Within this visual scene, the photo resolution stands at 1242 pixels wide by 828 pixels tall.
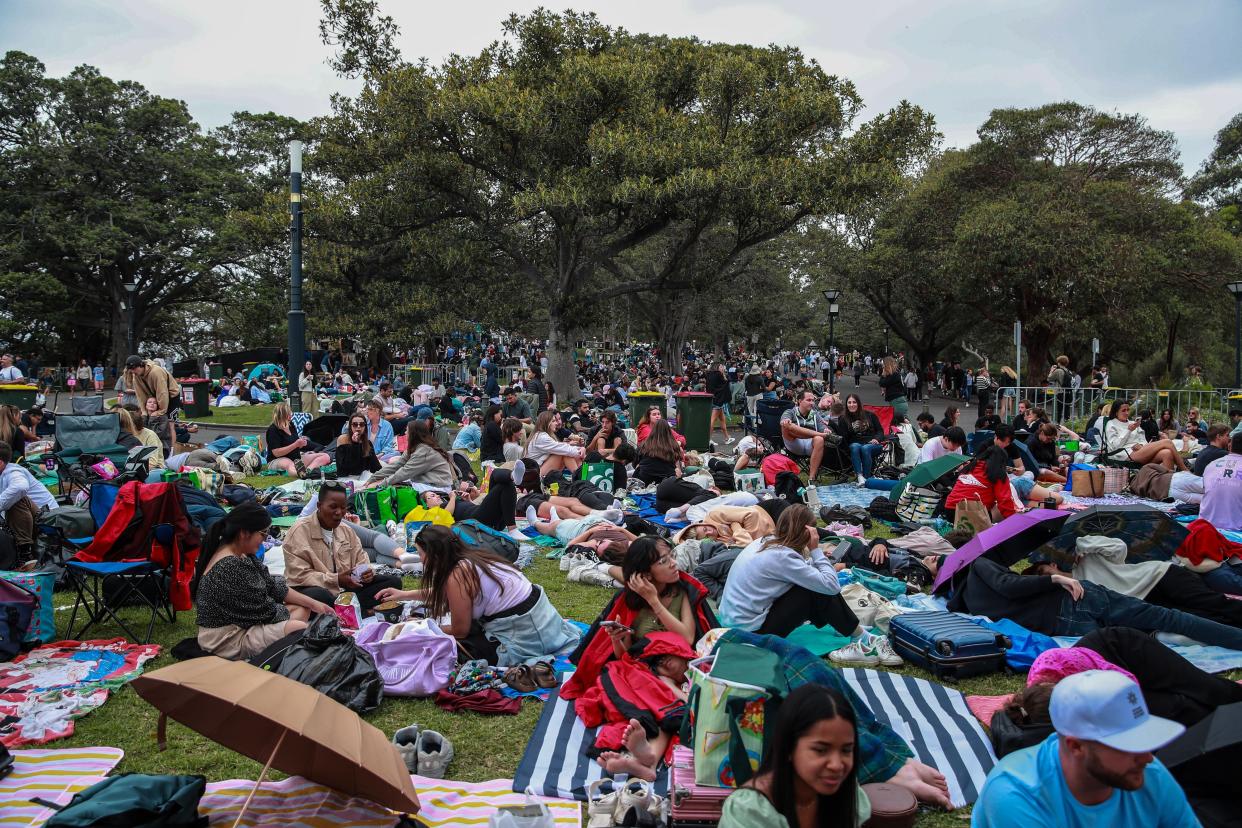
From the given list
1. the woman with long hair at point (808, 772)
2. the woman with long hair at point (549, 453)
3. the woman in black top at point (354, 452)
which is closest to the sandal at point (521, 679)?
the woman with long hair at point (808, 772)

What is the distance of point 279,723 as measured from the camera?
3.07 m

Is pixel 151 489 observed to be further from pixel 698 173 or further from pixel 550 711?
pixel 698 173

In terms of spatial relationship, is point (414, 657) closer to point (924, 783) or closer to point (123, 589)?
point (123, 589)

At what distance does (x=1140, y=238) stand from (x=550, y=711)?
2904 cm

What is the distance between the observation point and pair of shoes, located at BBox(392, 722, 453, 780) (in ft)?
14.0

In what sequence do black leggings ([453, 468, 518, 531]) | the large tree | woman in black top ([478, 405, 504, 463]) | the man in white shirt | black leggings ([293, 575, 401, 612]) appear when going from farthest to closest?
the large tree < woman in black top ([478, 405, 504, 463]) < black leggings ([453, 468, 518, 531]) < the man in white shirt < black leggings ([293, 575, 401, 612])

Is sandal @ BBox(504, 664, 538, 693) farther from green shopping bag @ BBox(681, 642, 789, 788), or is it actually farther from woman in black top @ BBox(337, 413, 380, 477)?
woman in black top @ BBox(337, 413, 380, 477)

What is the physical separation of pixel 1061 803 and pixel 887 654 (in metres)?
3.28

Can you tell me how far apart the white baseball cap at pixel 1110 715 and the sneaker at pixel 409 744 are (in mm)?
2983

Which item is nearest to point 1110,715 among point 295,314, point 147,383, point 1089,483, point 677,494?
point 677,494

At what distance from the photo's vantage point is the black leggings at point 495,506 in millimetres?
8656

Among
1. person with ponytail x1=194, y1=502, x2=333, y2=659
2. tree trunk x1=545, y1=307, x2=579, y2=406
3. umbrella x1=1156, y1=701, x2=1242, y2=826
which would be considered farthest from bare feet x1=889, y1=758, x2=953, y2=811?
tree trunk x1=545, y1=307, x2=579, y2=406

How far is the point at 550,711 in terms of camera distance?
16.1 ft

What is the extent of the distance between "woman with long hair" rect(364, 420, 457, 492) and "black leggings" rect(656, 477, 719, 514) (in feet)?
7.63
